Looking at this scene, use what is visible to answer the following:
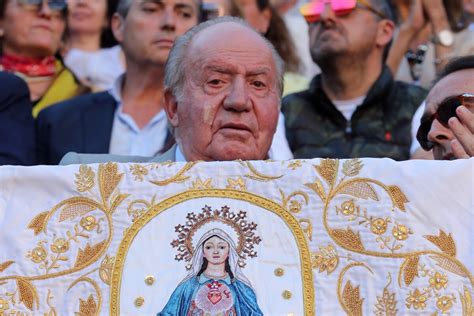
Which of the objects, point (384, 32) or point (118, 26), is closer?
point (384, 32)

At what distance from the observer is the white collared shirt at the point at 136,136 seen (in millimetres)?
5094

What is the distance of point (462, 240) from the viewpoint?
3.06 metres

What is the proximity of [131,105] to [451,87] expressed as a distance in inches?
74.9

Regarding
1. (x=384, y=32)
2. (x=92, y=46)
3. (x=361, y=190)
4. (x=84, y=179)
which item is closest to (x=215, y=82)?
(x=84, y=179)

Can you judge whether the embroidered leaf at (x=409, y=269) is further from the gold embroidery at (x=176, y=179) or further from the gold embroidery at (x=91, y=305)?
the gold embroidery at (x=91, y=305)

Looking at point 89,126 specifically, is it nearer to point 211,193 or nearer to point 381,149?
point 381,149

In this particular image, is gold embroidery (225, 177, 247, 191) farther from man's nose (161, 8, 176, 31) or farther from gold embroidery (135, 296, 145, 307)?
man's nose (161, 8, 176, 31)

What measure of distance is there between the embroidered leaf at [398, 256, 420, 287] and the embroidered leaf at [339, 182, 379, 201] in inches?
7.8

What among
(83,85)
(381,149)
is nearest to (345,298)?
(381,149)

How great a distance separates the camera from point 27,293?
3076mm

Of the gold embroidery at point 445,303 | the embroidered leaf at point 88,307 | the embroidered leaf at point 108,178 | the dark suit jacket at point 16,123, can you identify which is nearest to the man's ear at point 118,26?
the dark suit jacket at point 16,123

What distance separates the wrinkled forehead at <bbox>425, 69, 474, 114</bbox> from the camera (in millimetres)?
3863

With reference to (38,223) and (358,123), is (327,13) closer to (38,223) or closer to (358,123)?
(358,123)

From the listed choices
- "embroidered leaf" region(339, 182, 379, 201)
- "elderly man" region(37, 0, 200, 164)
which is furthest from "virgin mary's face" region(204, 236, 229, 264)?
"elderly man" region(37, 0, 200, 164)
